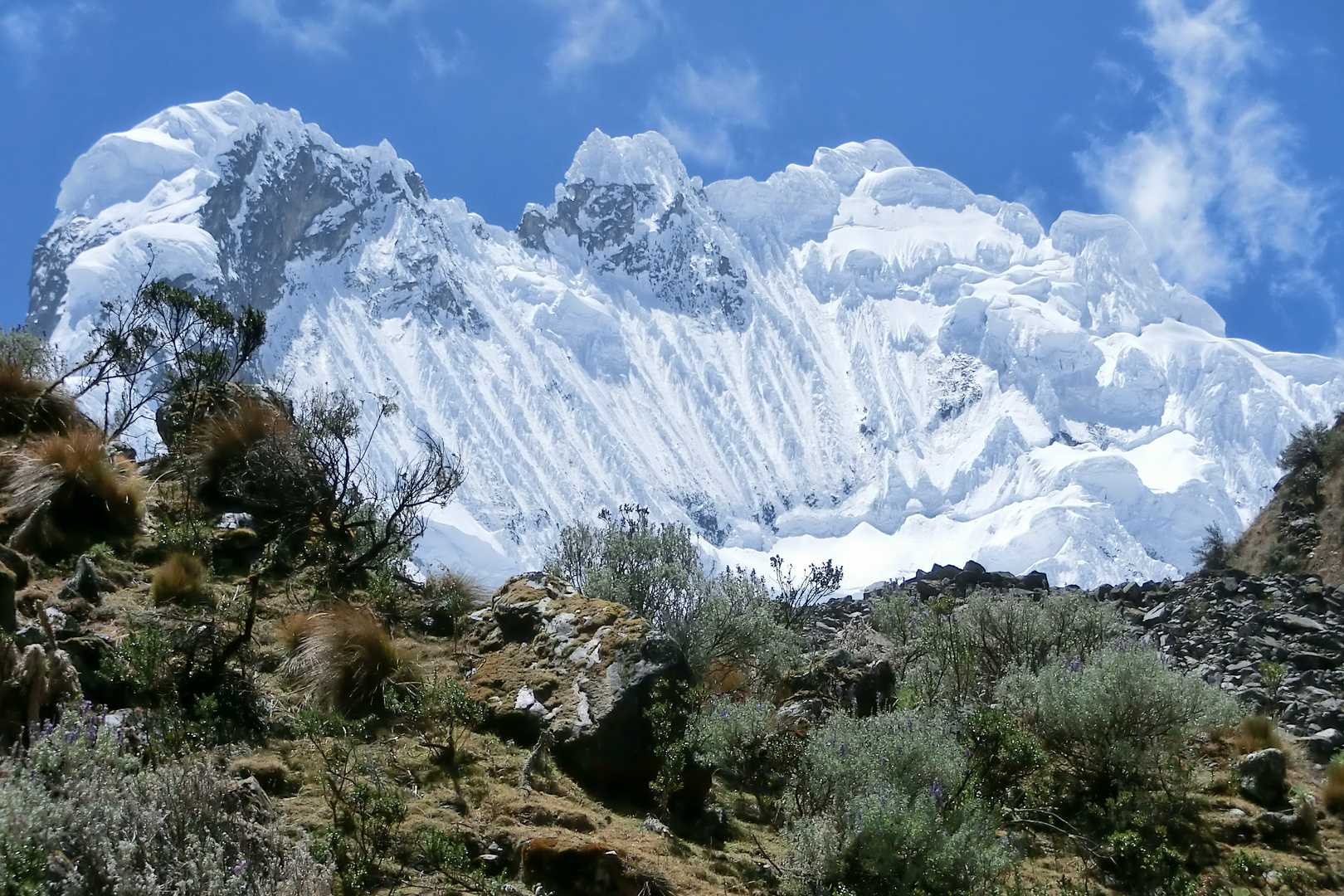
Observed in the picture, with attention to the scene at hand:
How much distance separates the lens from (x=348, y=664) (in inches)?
254

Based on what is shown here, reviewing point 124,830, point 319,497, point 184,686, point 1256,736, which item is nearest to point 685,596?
point 319,497

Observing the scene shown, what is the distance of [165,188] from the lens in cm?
17750

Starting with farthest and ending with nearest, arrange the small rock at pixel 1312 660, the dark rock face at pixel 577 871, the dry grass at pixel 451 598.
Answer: the small rock at pixel 1312 660
the dry grass at pixel 451 598
the dark rock face at pixel 577 871

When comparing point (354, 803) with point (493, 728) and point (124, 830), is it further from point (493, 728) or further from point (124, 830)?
point (493, 728)

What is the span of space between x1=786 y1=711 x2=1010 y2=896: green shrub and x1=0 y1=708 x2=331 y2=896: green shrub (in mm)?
2885

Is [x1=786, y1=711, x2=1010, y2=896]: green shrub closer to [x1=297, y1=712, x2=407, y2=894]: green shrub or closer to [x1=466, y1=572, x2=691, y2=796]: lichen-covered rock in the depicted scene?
[x1=466, y1=572, x2=691, y2=796]: lichen-covered rock

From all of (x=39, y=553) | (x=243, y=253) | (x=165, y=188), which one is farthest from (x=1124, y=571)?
(x=165, y=188)

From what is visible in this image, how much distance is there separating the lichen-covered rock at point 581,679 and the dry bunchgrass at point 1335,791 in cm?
550

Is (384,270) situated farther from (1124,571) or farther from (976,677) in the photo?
(976,677)

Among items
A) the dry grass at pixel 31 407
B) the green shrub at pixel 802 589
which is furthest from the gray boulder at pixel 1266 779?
the dry grass at pixel 31 407

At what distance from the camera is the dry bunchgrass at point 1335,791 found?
7242mm

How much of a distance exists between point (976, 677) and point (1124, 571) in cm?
15156

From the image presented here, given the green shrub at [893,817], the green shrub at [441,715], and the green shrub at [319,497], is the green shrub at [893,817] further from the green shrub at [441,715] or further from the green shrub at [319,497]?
the green shrub at [319,497]

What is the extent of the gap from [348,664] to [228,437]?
4.51m
